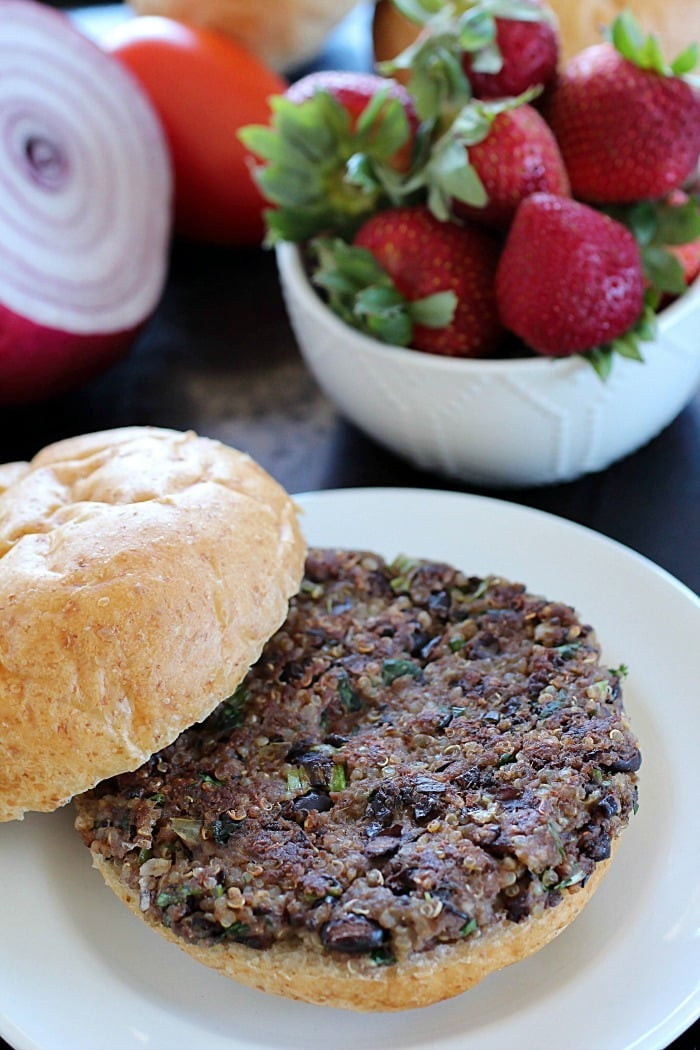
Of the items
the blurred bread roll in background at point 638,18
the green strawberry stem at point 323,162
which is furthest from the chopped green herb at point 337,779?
the blurred bread roll in background at point 638,18

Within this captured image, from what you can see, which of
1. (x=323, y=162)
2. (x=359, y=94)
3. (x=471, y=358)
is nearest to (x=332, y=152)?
(x=323, y=162)

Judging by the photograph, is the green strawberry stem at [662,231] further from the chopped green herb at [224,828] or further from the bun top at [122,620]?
the chopped green herb at [224,828]

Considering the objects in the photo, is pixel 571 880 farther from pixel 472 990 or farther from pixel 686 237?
pixel 686 237

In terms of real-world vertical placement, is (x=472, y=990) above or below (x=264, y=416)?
above

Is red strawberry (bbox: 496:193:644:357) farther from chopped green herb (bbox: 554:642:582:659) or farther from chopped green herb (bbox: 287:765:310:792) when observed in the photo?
chopped green herb (bbox: 287:765:310:792)

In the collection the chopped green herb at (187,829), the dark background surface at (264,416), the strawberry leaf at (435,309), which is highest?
the strawberry leaf at (435,309)
